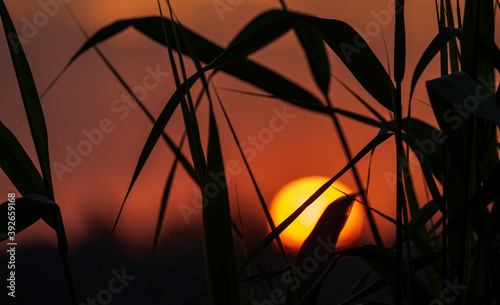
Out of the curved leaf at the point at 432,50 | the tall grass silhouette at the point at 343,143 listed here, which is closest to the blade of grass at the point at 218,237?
the tall grass silhouette at the point at 343,143

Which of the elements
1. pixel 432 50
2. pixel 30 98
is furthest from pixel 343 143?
pixel 30 98

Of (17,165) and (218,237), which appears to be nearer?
(218,237)

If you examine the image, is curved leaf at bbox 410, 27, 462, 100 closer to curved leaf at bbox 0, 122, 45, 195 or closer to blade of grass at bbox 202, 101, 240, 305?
blade of grass at bbox 202, 101, 240, 305

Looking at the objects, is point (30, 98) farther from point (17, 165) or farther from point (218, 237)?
point (218, 237)

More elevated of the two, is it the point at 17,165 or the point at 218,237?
the point at 17,165

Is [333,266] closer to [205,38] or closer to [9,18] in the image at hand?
[205,38]

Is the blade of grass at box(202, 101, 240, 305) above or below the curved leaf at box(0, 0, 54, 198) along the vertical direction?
below

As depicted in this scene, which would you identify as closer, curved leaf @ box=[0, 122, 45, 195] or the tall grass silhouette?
the tall grass silhouette

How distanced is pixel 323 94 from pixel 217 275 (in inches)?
9.0

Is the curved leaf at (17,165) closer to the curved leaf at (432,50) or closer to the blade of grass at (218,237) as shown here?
the blade of grass at (218,237)

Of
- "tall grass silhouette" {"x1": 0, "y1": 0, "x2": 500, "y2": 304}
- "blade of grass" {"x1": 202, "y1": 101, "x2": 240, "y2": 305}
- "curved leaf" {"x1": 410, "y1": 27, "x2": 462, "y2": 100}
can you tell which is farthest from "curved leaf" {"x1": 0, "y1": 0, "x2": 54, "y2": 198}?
"curved leaf" {"x1": 410, "y1": 27, "x2": 462, "y2": 100}

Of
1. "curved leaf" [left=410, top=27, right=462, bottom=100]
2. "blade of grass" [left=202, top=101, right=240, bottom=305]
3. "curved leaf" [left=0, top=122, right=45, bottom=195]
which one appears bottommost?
"blade of grass" [left=202, top=101, right=240, bottom=305]

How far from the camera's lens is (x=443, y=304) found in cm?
48

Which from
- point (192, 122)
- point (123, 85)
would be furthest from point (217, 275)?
point (123, 85)
